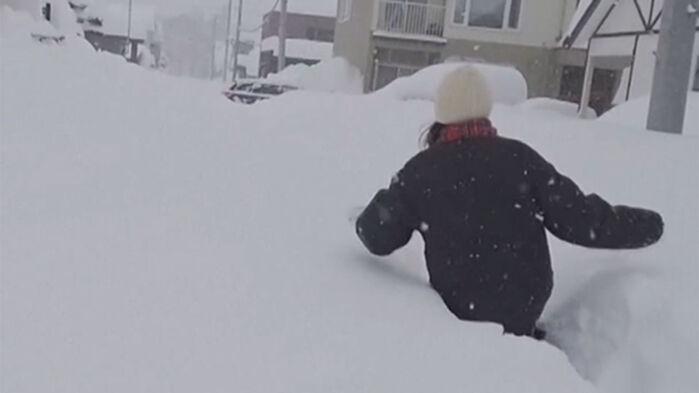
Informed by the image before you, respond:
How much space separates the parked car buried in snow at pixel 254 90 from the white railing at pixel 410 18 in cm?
317

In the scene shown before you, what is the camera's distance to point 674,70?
5.32 meters

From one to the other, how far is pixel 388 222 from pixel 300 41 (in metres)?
32.6

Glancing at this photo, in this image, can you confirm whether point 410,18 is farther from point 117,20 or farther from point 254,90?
point 117,20

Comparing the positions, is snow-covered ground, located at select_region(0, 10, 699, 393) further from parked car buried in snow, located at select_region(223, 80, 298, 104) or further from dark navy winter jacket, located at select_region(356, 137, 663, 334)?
parked car buried in snow, located at select_region(223, 80, 298, 104)

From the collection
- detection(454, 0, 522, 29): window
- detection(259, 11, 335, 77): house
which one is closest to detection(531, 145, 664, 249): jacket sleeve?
detection(454, 0, 522, 29): window

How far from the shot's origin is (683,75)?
17.5ft

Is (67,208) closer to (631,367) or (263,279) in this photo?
(263,279)

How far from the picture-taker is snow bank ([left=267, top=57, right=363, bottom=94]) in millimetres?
20391

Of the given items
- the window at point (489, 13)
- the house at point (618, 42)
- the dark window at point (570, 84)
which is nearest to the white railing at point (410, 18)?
the window at point (489, 13)

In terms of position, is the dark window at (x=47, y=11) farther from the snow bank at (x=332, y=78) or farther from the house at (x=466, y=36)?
the house at (x=466, y=36)

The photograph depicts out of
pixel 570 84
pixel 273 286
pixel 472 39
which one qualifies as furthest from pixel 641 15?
pixel 273 286

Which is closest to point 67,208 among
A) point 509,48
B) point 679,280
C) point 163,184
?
point 163,184

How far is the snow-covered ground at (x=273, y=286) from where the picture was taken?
1638 mm

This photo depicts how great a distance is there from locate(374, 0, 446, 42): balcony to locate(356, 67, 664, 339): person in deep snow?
18.0 meters
